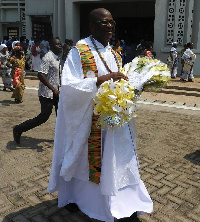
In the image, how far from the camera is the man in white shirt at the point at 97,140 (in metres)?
2.61

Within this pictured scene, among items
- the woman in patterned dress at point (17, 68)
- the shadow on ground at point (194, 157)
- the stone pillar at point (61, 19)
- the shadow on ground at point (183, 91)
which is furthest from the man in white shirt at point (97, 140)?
the stone pillar at point (61, 19)

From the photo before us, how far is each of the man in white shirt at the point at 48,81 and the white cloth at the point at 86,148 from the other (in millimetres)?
2155

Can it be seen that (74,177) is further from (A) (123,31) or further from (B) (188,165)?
(A) (123,31)

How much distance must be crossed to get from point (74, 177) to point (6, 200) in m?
1.00

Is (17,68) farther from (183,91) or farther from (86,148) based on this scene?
(86,148)

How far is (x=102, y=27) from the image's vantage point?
2658mm

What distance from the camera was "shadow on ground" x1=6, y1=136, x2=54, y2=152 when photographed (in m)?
5.11

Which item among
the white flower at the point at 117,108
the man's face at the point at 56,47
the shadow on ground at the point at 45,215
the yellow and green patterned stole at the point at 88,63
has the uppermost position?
the man's face at the point at 56,47

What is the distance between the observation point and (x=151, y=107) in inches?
340

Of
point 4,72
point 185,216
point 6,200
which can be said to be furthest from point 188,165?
point 4,72

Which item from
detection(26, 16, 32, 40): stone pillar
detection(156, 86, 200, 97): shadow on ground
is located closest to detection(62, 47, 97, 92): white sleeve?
detection(156, 86, 200, 97): shadow on ground

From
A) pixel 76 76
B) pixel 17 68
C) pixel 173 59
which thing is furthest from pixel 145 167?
pixel 173 59

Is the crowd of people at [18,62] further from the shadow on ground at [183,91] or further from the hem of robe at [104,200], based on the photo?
the shadow on ground at [183,91]

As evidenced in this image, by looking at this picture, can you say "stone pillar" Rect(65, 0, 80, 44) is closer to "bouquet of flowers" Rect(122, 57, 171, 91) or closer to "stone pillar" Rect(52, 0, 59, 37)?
"stone pillar" Rect(52, 0, 59, 37)
